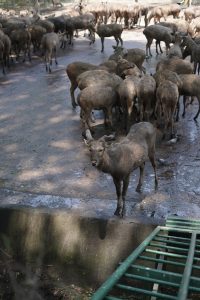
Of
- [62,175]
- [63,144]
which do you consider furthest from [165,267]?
[63,144]

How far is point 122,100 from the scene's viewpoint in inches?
386

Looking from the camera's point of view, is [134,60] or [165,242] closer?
[165,242]

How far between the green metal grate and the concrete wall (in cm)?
43

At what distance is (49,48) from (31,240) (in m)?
11.2

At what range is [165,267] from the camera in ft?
18.4

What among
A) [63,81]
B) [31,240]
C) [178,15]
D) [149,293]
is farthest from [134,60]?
[178,15]

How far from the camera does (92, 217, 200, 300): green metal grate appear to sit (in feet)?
10.9

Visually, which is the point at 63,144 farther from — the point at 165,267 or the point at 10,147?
the point at 165,267

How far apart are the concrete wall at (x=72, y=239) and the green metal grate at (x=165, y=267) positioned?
0.43 meters

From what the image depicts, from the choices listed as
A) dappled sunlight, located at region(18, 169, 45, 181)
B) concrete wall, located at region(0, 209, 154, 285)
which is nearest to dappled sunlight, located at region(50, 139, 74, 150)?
dappled sunlight, located at region(18, 169, 45, 181)

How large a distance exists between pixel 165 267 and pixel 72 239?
5.30 feet

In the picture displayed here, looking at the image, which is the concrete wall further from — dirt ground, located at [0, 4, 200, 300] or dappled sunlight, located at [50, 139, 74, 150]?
dappled sunlight, located at [50, 139, 74, 150]

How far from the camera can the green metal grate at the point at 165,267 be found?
3.33m

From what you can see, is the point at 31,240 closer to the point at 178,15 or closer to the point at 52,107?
the point at 52,107
